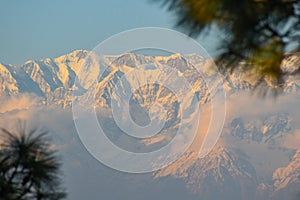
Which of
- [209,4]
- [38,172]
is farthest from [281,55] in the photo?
[38,172]

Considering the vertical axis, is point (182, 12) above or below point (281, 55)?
above

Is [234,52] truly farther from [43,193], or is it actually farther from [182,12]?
[43,193]

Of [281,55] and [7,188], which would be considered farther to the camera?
[7,188]

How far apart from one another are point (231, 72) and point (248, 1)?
1.24 metres

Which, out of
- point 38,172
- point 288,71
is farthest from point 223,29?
point 38,172

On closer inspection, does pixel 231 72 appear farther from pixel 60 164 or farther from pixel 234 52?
pixel 60 164

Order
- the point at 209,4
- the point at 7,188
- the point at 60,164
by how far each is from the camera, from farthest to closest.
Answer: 1. the point at 60,164
2. the point at 7,188
3. the point at 209,4

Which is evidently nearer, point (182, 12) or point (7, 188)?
point (182, 12)

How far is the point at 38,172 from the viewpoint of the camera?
14.9 meters

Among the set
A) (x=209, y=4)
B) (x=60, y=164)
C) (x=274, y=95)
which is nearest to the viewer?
(x=209, y=4)

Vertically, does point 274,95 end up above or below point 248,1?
below

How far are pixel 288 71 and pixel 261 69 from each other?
1.49 feet

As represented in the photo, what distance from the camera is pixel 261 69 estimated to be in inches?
448

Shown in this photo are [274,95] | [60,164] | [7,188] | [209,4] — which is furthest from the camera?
[60,164]
